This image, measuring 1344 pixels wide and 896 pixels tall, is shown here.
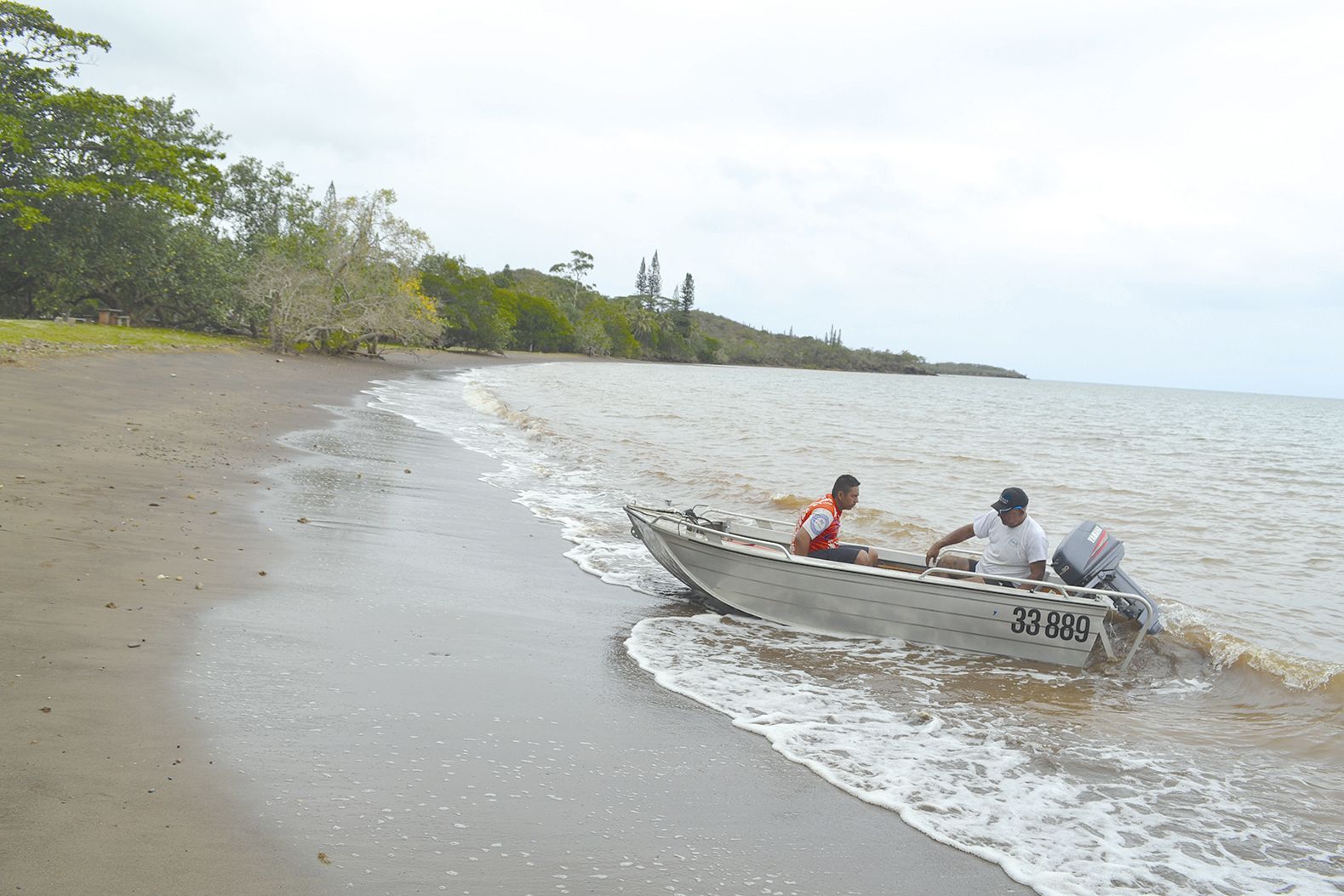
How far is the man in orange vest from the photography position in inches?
341

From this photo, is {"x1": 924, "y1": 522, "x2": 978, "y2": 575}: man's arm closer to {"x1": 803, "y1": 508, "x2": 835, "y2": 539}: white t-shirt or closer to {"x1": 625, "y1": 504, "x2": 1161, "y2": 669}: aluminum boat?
{"x1": 625, "y1": 504, "x2": 1161, "y2": 669}: aluminum boat

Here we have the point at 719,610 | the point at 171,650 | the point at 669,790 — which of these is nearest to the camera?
the point at 669,790

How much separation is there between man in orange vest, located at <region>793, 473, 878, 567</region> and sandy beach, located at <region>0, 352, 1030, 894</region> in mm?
1366

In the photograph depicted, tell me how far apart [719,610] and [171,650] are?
497cm

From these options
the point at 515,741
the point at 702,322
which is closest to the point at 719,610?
the point at 515,741

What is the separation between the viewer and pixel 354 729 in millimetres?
4699

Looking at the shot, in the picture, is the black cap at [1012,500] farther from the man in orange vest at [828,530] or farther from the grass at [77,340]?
the grass at [77,340]

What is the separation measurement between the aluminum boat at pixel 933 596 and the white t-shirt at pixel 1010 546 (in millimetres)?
271

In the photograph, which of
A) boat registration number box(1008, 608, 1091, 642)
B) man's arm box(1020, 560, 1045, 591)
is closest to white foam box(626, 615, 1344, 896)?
→ boat registration number box(1008, 608, 1091, 642)

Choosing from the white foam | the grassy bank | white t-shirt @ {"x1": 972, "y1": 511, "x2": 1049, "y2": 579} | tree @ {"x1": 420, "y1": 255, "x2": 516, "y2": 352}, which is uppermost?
tree @ {"x1": 420, "y1": 255, "x2": 516, "y2": 352}

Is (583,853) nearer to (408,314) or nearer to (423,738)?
(423,738)

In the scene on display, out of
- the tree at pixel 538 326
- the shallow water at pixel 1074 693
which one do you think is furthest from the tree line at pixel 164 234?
the tree at pixel 538 326

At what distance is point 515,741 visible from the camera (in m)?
4.88

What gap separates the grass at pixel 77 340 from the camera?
20.1 m
